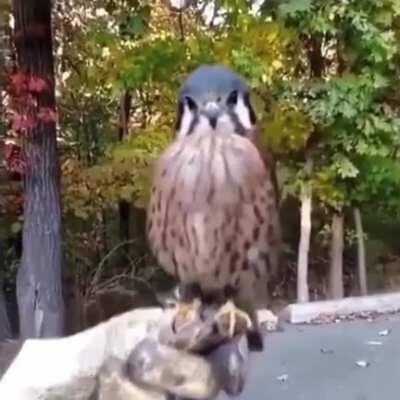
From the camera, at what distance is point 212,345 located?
221 cm

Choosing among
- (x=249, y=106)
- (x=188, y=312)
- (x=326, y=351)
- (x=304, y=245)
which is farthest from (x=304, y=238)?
(x=249, y=106)

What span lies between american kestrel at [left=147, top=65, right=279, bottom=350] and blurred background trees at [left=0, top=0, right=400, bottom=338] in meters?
3.58

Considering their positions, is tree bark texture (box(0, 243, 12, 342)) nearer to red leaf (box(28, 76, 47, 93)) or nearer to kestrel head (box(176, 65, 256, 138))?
red leaf (box(28, 76, 47, 93))

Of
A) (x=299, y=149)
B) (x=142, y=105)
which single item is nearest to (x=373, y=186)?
(x=299, y=149)

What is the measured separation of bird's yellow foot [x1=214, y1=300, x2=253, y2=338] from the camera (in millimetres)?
2133

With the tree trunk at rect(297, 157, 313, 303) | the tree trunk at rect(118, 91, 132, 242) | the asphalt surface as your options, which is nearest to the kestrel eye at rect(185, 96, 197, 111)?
the asphalt surface

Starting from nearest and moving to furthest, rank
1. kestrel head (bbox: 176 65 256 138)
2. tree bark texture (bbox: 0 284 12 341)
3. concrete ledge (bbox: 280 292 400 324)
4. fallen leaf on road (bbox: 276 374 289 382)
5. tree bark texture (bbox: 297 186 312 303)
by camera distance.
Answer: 1. kestrel head (bbox: 176 65 256 138)
2. fallen leaf on road (bbox: 276 374 289 382)
3. tree bark texture (bbox: 0 284 12 341)
4. concrete ledge (bbox: 280 292 400 324)
5. tree bark texture (bbox: 297 186 312 303)

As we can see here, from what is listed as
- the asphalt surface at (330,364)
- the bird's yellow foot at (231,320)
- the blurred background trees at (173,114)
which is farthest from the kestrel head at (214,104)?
the blurred background trees at (173,114)

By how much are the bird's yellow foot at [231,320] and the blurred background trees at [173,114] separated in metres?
3.57

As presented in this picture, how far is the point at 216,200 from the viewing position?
1947mm

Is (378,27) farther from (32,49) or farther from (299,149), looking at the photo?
(32,49)

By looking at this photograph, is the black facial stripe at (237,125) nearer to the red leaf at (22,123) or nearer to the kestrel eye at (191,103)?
the kestrel eye at (191,103)

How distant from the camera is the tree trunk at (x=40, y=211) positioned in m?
5.76

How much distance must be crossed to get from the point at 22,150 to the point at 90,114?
1.37 m
